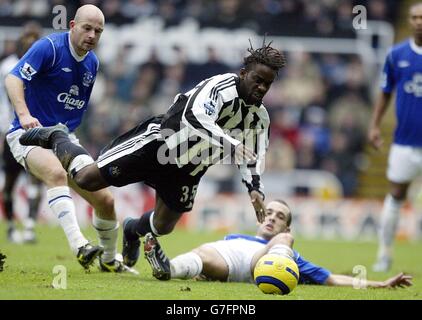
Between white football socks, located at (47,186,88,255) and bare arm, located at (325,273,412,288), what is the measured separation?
7.76ft

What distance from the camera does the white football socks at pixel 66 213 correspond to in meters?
7.68

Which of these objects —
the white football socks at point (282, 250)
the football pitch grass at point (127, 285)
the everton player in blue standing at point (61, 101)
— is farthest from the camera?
the everton player in blue standing at point (61, 101)

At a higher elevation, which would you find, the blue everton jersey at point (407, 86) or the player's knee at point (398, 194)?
the blue everton jersey at point (407, 86)

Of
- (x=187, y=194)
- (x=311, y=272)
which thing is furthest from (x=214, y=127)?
(x=311, y=272)

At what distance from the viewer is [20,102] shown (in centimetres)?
790

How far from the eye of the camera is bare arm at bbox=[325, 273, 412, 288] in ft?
25.1

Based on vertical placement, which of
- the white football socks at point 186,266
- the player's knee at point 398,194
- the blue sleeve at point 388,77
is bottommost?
the white football socks at point 186,266

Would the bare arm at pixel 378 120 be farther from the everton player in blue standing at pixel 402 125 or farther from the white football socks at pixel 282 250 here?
the white football socks at pixel 282 250

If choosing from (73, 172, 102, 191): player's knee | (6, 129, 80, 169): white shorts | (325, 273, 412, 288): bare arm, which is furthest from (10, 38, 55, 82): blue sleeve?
(325, 273, 412, 288): bare arm

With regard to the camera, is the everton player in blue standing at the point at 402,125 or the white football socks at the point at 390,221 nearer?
the everton player in blue standing at the point at 402,125

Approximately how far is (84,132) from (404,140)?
9477 millimetres

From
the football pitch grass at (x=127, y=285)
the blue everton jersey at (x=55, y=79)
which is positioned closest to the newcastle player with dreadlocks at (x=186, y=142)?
the blue everton jersey at (x=55, y=79)

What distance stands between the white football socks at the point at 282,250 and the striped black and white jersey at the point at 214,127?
1.68 feet

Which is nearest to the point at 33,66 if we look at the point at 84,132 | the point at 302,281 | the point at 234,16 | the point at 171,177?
the point at 171,177
